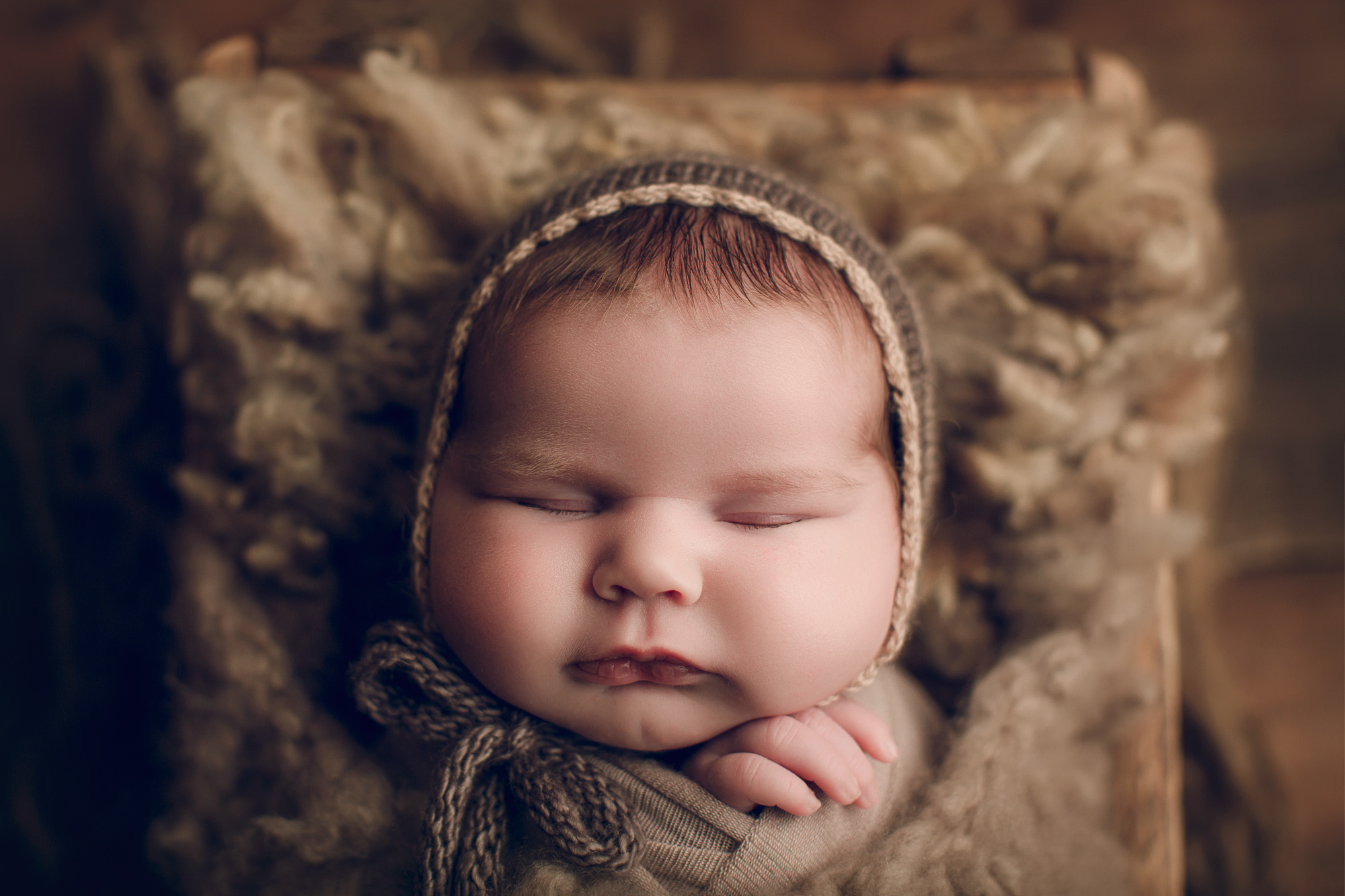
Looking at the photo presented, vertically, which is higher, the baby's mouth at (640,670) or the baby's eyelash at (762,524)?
the baby's eyelash at (762,524)

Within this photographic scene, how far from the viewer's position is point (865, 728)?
29.2 inches

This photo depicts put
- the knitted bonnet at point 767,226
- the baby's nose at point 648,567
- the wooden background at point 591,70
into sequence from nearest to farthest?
the baby's nose at point 648,567
the knitted bonnet at point 767,226
the wooden background at point 591,70

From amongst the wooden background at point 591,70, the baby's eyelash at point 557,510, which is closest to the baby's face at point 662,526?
the baby's eyelash at point 557,510

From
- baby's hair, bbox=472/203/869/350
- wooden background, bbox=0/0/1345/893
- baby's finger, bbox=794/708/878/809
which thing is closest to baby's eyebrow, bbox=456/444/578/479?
baby's hair, bbox=472/203/869/350

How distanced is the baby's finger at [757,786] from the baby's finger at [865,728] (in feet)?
0.23

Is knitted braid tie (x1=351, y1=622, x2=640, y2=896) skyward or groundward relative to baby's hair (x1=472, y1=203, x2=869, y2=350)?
groundward

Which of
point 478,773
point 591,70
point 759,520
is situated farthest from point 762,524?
point 591,70

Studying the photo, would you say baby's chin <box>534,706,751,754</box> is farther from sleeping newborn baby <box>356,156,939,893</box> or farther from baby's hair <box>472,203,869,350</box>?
baby's hair <box>472,203,869,350</box>

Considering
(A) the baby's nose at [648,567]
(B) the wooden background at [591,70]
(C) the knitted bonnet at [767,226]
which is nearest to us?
(A) the baby's nose at [648,567]

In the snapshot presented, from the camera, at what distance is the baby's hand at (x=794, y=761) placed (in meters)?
0.68

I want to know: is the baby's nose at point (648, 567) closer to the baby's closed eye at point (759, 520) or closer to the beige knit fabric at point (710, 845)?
the baby's closed eye at point (759, 520)

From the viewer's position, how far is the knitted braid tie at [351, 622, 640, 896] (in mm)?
658

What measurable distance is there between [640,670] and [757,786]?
14 centimetres

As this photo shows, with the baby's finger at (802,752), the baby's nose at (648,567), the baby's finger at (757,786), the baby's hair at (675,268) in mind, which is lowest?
the baby's finger at (757,786)
